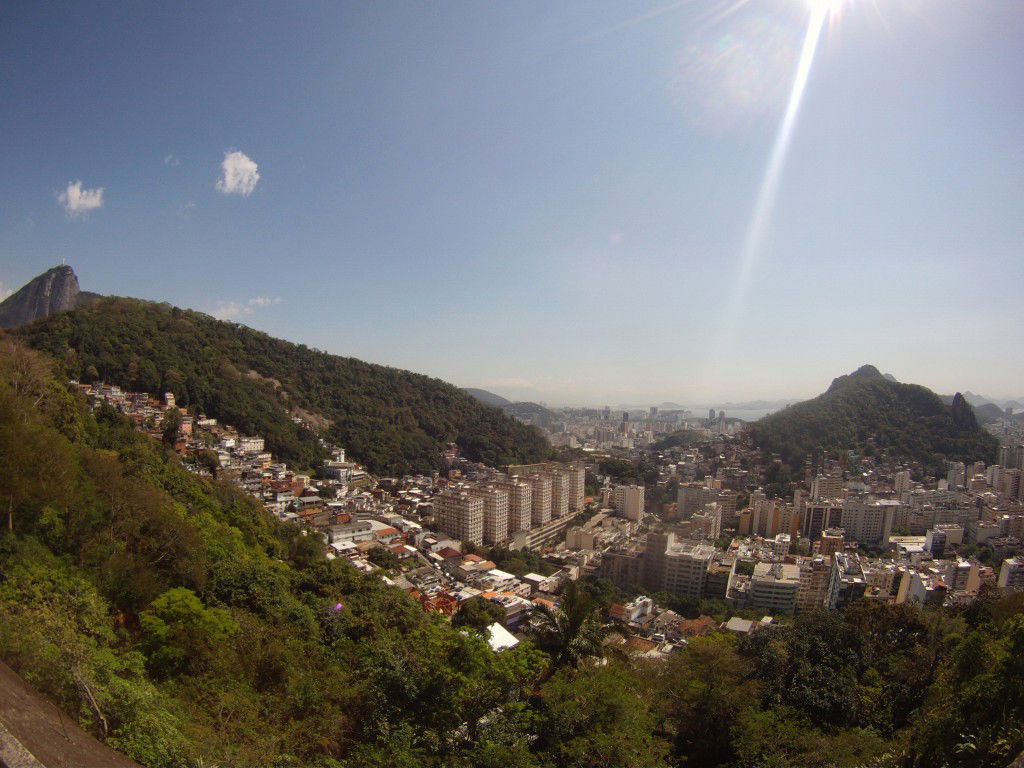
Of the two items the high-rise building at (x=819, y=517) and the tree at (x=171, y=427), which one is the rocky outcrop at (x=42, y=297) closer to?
the tree at (x=171, y=427)

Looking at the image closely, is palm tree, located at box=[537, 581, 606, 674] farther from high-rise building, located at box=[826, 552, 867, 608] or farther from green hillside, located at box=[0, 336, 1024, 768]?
high-rise building, located at box=[826, 552, 867, 608]

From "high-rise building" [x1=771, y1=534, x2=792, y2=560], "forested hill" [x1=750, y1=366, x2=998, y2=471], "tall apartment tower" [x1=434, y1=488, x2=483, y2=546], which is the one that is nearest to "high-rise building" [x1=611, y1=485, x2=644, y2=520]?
"high-rise building" [x1=771, y1=534, x2=792, y2=560]

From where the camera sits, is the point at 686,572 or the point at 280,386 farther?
the point at 280,386

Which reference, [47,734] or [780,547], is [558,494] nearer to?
[780,547]

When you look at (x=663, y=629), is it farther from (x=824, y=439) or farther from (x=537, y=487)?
(x=824, y=439)

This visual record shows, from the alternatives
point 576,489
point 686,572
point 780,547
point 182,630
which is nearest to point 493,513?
point 576,489

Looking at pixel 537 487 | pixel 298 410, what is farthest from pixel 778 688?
pixel 298 410
